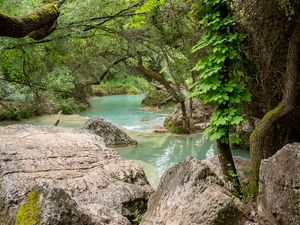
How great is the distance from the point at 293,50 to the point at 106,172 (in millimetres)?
3648

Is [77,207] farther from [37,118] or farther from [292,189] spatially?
[37,118]

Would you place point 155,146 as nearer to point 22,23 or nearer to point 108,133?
point 108,133

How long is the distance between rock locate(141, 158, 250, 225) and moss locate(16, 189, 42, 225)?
125 centimetres

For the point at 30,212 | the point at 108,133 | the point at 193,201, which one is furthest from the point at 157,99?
the point at 30,212

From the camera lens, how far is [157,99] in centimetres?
2580

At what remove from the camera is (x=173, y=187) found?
4.11 m

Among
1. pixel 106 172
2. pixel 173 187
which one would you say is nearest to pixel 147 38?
pixel 106 172

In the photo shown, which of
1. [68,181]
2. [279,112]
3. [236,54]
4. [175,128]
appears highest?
[236,54]

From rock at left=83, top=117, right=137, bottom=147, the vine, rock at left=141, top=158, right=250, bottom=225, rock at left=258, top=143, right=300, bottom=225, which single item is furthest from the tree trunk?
rock at left=83, top=117, right=137, bottom=147

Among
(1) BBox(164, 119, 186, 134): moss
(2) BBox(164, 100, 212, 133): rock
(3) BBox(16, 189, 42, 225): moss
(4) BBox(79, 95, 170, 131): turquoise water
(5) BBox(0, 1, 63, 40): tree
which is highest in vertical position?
(5) BBox(0, 1, 63, 40): tree

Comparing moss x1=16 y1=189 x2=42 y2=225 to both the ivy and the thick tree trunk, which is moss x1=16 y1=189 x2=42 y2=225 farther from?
the thick tree trunk

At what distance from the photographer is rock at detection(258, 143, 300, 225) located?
4.18 m

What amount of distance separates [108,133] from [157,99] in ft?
44.6

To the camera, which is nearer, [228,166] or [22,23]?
[22,23]
